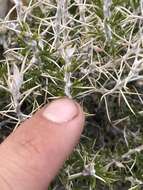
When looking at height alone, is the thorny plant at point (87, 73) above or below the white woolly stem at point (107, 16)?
below

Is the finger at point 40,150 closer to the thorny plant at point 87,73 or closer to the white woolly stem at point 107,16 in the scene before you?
the thorny plant at point 87,73

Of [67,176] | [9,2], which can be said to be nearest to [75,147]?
[67,176]

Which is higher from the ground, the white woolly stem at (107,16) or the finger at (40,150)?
the white woolly stem at (107,16)

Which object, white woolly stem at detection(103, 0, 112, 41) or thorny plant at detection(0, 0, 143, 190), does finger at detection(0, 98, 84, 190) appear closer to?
thorny plant at detection(0, 0, 143, 190)

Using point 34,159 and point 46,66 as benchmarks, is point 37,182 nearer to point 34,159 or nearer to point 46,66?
point 34,159

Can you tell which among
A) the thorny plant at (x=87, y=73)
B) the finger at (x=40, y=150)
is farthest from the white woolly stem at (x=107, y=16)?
the finger at (x=40, y=150)
